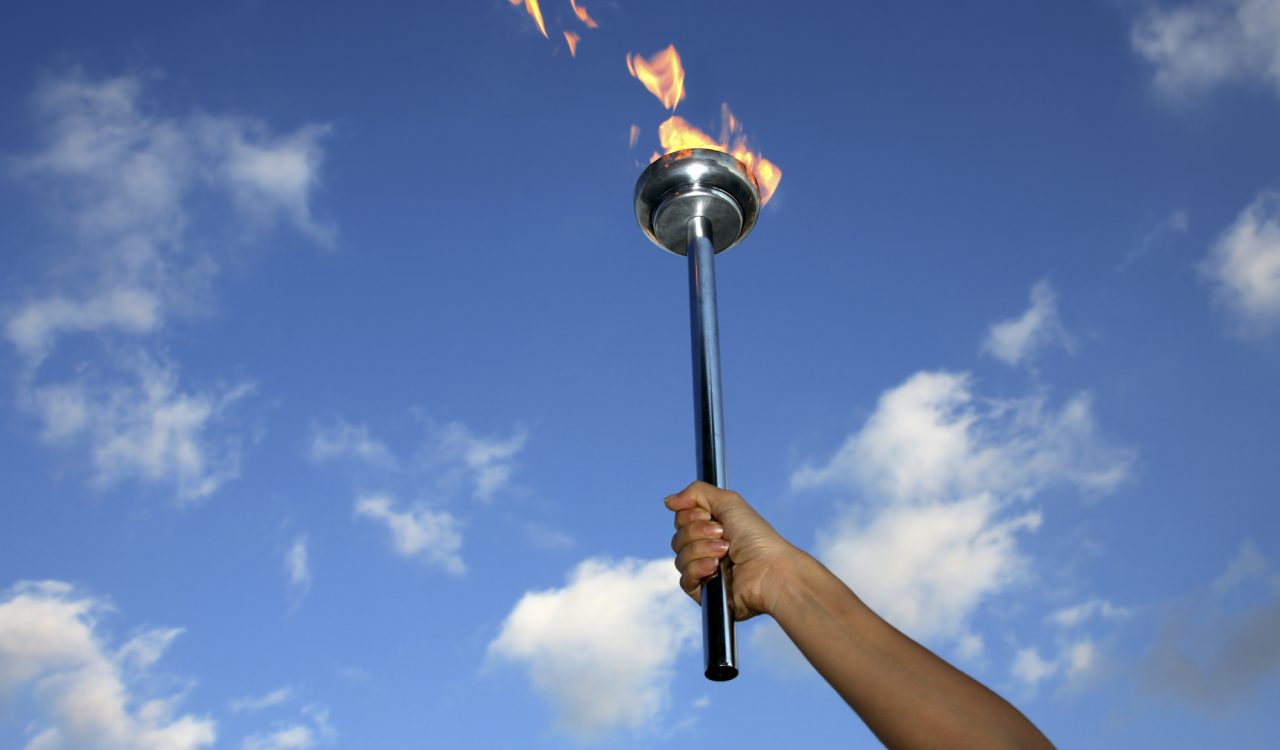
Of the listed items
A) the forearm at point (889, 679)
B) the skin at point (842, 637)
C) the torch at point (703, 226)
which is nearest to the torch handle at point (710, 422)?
the torch at point (703, 226)

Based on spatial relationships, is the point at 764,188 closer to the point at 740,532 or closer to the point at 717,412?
the point at 717,412

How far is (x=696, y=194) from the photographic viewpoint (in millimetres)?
5363

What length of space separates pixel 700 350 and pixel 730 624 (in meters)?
1.27

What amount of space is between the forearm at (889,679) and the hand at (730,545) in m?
0.16

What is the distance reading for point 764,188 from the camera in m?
6.39

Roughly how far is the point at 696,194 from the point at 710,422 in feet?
5.00

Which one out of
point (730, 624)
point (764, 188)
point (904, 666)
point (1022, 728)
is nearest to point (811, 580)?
point (730, 624)

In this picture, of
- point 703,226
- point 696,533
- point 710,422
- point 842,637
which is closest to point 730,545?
point 696,533

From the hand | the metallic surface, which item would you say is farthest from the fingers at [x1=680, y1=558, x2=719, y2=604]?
the metallic surface

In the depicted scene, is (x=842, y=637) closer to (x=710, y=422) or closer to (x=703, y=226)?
(x=710, y=422)

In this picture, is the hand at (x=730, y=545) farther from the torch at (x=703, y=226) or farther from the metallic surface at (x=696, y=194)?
the metallic surface at (x=696, y=194)

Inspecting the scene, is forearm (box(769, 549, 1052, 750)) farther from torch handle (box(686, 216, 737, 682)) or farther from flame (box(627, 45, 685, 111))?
flame (box(627, 45, 685, 111))

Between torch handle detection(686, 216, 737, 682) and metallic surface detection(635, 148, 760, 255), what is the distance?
0.19 m

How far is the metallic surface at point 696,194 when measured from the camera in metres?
5.34
